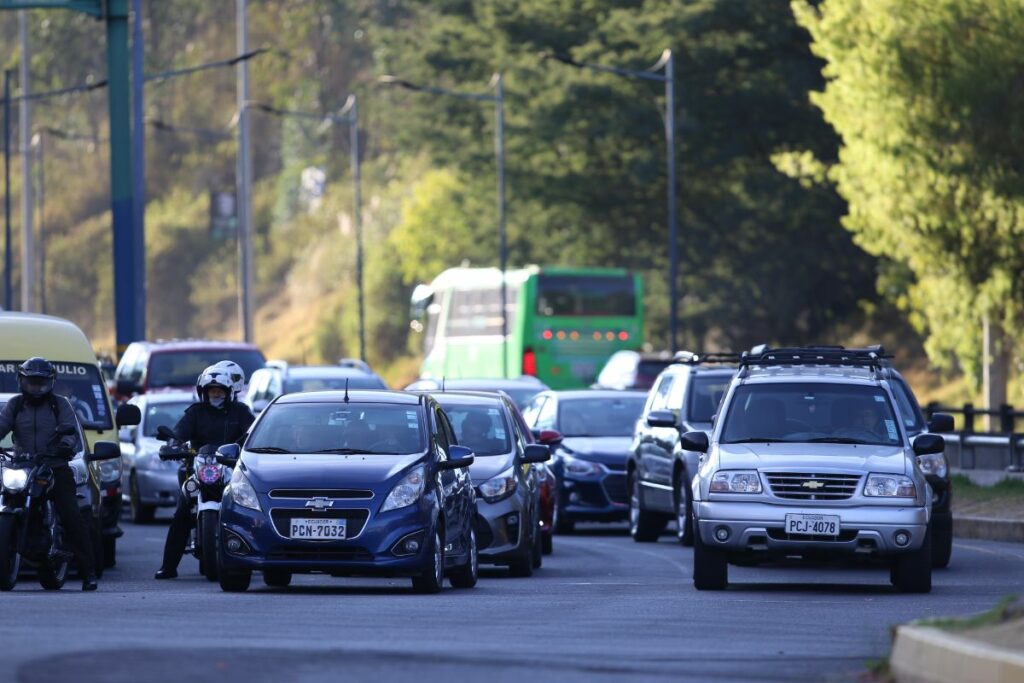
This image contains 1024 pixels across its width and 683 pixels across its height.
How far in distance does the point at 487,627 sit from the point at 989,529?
1370 cm

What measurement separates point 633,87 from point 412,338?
2772 cm

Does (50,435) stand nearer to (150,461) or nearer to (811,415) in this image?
(811,415)

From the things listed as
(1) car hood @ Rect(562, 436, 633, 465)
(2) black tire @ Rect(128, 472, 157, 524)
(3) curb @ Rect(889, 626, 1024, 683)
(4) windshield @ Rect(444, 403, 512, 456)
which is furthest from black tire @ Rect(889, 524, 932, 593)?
(2) black tire @ Rect(128, 472, 157, 524)

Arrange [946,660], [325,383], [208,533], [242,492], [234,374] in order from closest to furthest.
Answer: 1. [946,660]
2. [242,492]
3. [208,533]
4. [234,374]
5. [325,383]

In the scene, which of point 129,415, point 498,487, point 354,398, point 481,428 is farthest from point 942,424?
point 129,415

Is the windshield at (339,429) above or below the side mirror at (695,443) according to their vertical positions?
above

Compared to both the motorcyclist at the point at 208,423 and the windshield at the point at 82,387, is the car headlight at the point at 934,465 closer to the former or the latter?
the motorcyclist at the point at 208,423

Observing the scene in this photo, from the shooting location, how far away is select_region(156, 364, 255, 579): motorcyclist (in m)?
19.6

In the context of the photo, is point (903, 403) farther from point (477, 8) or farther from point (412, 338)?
point (412, 338)

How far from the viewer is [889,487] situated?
1769 centimetres

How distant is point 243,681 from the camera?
35.2ft

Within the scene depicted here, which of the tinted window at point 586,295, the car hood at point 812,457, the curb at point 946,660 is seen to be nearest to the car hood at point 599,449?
the car hood at point 812,457

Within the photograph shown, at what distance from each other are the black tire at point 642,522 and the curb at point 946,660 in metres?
15.1

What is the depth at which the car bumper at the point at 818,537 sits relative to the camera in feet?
57.7
